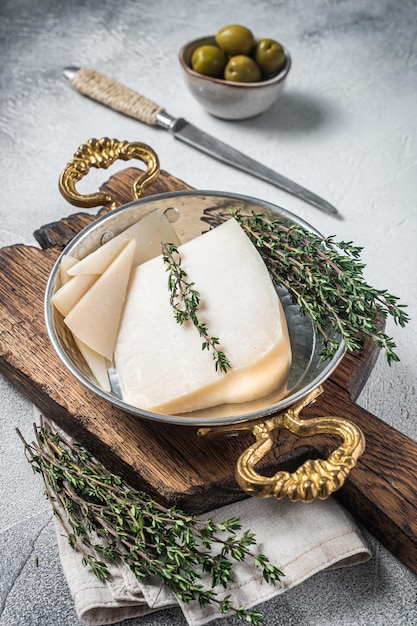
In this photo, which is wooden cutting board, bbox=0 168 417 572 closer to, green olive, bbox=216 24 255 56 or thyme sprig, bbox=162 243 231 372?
thyme sprig, bbox=162 243 231 372

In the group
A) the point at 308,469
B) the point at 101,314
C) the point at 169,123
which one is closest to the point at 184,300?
the point at 101,314

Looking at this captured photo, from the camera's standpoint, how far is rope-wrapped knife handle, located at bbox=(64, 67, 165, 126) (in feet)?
7.80

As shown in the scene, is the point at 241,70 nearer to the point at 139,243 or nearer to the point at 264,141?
the point at 264,141

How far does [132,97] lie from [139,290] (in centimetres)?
110

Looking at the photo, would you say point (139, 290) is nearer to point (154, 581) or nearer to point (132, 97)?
point (154, 581)

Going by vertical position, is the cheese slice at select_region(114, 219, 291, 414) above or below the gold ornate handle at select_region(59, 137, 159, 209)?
below

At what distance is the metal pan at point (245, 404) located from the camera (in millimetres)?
1188

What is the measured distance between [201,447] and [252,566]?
0.76 feet

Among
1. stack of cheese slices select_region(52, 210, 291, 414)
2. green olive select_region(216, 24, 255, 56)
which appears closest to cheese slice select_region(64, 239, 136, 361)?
stack of cheese slices select_region(52, 210, 291, 414)

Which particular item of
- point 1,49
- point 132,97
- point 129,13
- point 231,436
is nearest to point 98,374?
point 231,436

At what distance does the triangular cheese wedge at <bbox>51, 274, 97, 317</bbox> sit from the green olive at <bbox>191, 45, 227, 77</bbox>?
105 cm

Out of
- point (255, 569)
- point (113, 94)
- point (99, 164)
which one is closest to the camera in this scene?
point (255, 569)

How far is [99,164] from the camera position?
176 cm

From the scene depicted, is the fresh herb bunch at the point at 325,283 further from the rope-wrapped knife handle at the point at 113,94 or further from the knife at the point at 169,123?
the rope-wrapped knife handle at the point at 113,94
